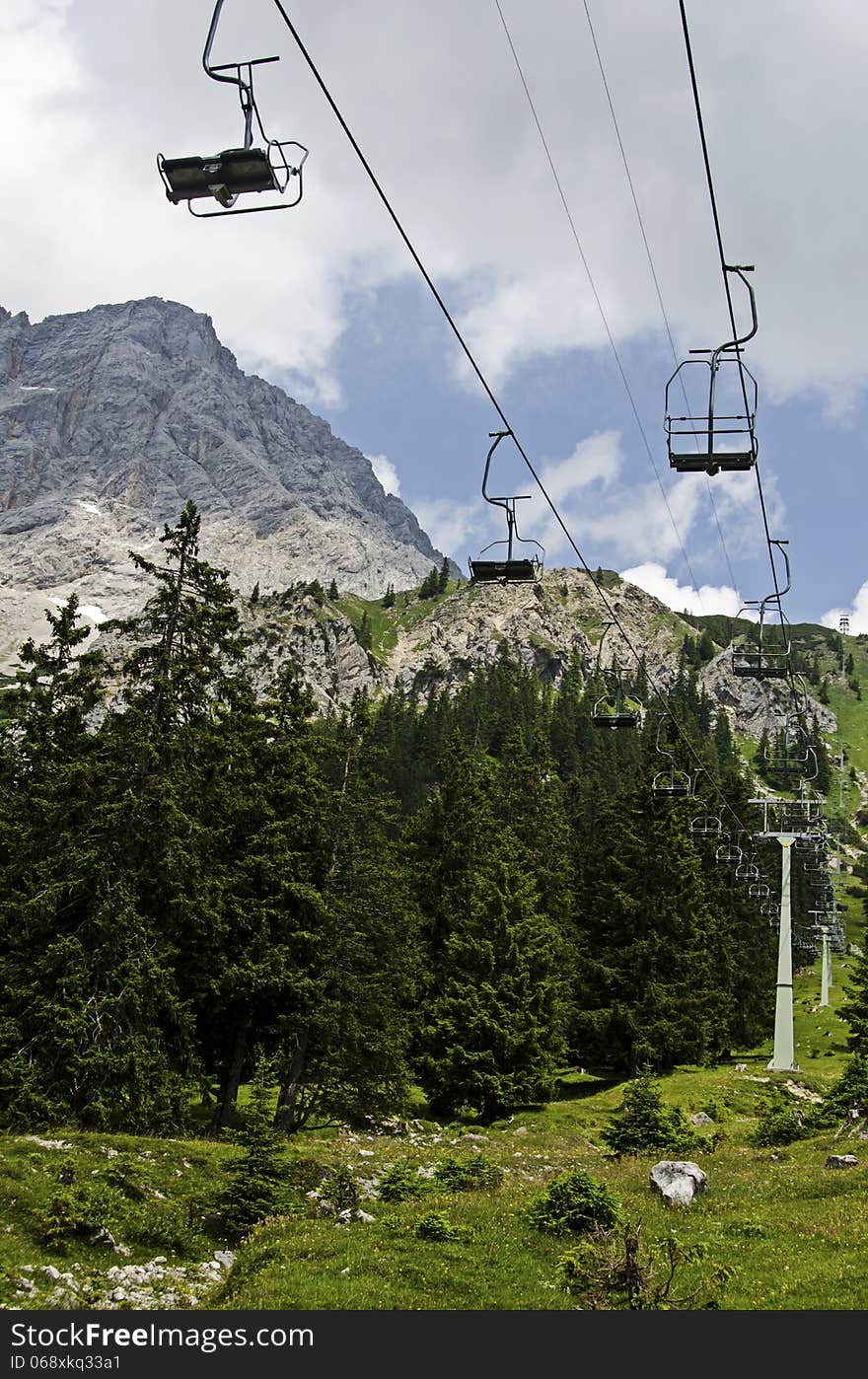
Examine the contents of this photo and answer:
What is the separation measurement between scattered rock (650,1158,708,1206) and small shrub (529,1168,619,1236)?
236 centimetres

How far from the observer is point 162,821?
29312 mm

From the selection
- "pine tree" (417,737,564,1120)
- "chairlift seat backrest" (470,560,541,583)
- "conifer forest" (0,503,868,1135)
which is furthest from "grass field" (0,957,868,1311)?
"pine tree" (417,737,564,1120)

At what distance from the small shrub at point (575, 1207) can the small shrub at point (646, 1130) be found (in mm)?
10281

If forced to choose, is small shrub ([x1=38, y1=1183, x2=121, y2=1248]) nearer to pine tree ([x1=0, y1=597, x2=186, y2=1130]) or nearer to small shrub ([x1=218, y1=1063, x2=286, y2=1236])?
small shrub ([x1=218, y1=1063, x2=286, y2=1236])

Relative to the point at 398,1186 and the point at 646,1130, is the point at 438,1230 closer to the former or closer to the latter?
the point at 398,1186

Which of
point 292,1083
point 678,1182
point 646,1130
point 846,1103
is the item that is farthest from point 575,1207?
point 292,1083

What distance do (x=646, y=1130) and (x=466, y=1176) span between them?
754 cm

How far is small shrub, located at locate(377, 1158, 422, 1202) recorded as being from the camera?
21.6 meters

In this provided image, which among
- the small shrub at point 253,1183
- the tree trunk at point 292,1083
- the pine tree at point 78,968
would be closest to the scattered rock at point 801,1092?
the tree trunk at point 292,1083

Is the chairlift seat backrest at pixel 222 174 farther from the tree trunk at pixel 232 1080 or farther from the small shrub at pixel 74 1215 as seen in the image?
the tree trunk at pixel 232 1080

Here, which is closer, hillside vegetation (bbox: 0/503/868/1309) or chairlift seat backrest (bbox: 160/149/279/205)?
chairlift seat backrest (bbox: 160/149/279/205)

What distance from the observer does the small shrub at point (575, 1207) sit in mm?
18109
